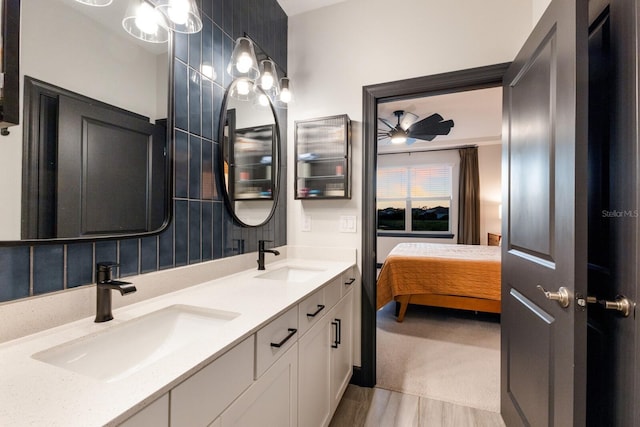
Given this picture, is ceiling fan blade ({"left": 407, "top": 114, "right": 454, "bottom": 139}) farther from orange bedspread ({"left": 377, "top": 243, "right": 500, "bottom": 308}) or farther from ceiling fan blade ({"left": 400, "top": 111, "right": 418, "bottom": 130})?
orange bedspread ({"left": 377, "top": 243, "right": 500, "bottom": 308})

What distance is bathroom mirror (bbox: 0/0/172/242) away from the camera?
2.54ft

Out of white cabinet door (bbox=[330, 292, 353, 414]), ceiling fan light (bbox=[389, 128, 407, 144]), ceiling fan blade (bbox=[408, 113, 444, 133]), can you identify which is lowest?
white cabinet door (bbox=[330, 292, 353, 414])

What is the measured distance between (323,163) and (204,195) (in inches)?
36.6

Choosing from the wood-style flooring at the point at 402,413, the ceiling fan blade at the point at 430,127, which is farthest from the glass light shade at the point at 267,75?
the ceiling fan blade at the point at 430,127

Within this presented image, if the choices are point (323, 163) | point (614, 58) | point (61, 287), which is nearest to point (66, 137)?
point (61, 287)

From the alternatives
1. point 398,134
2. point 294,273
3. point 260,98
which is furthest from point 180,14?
point 398,134

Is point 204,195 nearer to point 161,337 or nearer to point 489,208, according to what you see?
point 161,337

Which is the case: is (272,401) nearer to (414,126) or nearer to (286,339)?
(286,339)

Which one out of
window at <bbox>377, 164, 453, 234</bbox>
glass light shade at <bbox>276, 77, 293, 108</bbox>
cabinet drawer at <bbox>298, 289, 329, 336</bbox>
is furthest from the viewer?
window at <bbox>377, 164, 453, 234</bbox>

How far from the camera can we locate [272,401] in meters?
0.96

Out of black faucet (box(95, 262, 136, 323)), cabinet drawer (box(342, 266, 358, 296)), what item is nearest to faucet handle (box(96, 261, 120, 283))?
black faucet (box(95, 262, 136, 323))

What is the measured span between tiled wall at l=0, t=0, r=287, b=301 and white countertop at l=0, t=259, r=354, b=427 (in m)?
0.15

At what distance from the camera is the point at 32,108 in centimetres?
80

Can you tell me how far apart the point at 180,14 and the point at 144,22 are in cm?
14
